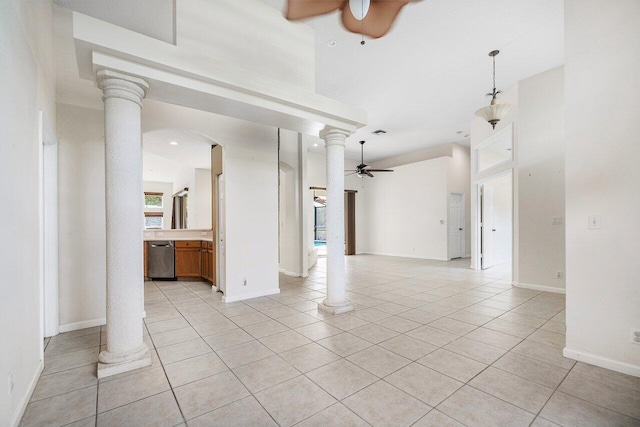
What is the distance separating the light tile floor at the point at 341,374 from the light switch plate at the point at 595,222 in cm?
116

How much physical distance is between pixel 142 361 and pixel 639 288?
4019 mm

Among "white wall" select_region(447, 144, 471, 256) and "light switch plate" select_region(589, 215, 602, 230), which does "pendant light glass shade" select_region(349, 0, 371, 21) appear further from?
"white wall" select_region(447, 144, 471, 256)

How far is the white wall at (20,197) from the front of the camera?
1.60 m

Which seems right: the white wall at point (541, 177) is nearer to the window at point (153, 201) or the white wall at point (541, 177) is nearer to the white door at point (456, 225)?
the white door at point (456, 225)

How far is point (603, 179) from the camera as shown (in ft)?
7.73

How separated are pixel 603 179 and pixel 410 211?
7385mm

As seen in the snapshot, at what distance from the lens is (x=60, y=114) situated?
3301mm

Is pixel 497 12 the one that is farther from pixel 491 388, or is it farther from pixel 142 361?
pixel 142 361

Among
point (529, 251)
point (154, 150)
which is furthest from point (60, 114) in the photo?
point (529, 251)

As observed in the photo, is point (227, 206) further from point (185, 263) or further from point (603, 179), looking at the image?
point (603, 179)

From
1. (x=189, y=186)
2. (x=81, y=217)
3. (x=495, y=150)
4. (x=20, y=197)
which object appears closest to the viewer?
(x=20, y=197)

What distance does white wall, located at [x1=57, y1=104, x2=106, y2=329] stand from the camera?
331cm

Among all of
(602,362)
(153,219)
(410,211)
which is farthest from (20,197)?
(153,219)

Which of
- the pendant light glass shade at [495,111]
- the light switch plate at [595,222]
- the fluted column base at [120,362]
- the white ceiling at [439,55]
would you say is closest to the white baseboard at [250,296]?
the fluted column base at [120,362]
